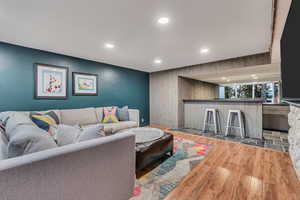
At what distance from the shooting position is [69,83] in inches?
134

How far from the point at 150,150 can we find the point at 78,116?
2202 millimetres

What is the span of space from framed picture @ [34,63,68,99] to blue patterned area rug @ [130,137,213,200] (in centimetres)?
284

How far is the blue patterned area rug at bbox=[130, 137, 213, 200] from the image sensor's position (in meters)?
1.51

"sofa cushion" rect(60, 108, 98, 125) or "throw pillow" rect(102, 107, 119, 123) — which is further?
"throw pillow" rect(102, 107, 119, 123)

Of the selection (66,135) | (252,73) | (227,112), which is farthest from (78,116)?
(252,73)

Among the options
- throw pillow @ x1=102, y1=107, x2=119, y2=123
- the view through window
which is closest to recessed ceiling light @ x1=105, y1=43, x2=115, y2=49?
throw pillow @ x1=102, y1=107, x2=119, y2=123

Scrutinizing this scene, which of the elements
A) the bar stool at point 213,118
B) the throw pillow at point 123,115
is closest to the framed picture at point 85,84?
the throw pillow at point 123,115

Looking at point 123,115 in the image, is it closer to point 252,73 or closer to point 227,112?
point 227,112

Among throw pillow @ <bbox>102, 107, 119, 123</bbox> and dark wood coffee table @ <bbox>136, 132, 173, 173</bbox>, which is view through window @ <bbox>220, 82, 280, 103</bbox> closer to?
dark wood coffee table @ <bbox>136, 132, 173, 173</bbox>

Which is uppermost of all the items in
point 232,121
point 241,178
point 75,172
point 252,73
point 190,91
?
point 252,73

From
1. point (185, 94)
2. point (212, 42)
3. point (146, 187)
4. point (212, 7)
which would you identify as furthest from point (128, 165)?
point (185, 94)

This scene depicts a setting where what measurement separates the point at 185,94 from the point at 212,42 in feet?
8.85

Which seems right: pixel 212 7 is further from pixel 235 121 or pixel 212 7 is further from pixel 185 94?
pixel 185 94

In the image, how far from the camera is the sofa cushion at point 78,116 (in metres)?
3.00
